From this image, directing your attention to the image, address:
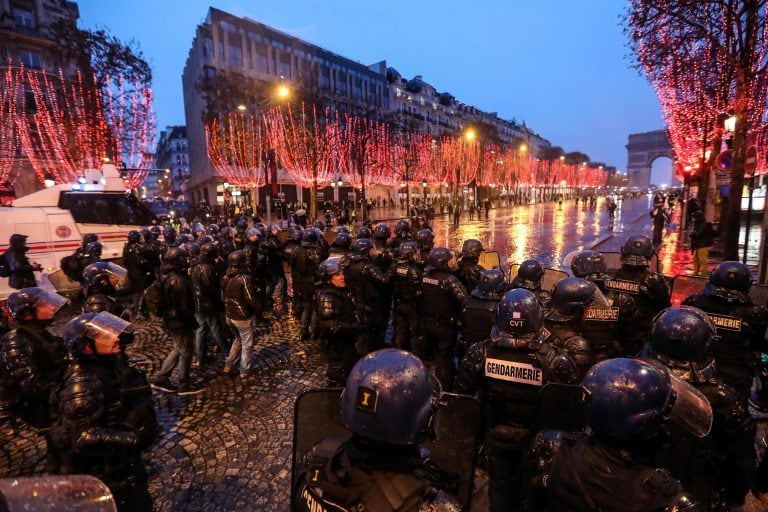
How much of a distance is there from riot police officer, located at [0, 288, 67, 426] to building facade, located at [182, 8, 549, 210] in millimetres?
30220

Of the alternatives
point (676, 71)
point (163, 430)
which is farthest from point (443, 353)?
point (676, 71)

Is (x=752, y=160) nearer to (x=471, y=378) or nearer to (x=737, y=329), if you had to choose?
A: (x=737, y=329)

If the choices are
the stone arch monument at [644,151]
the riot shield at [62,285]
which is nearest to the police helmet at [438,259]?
the riot shield at [62,285]

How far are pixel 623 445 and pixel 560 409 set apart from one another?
103cm

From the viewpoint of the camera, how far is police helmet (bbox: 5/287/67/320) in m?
3.52

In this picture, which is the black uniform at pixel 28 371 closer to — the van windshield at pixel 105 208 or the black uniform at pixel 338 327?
the black uniform at pixel 338 327

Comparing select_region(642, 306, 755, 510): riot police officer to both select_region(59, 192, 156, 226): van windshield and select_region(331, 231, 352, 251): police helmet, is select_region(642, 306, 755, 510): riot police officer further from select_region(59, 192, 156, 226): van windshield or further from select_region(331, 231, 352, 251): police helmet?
select_region(59, 192, 156, 226): van windshield

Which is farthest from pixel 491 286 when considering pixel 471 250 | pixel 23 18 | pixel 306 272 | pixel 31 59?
pixel 23 18

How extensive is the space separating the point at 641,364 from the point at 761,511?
118 inches

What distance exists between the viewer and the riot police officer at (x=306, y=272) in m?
7.63

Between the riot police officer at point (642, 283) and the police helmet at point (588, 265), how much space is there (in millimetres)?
184

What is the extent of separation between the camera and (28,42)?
108ft

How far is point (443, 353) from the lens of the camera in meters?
5.11

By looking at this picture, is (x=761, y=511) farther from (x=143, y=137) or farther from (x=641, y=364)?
(x=143, y=137)
